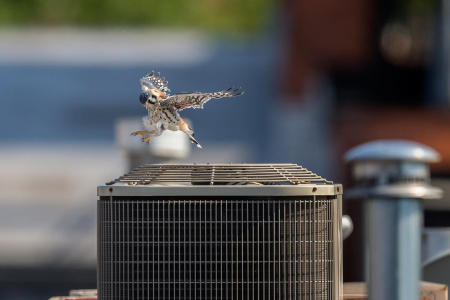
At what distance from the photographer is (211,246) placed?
15.4 ft

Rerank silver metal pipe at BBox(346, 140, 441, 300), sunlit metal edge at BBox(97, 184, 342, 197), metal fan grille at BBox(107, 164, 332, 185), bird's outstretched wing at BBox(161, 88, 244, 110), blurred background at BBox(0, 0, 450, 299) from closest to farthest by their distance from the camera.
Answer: sunlit metal edge at BBox(97, 184, 342, 197)
metal fan grille at BBox(107, 164, 332, 185)
bird's outstretched wing at BBox(161, 88, 244, 110)
silver metal pipe at BBox(346, 140, 441, 300)
blurred background at BBox(0, 0, 450, 299)

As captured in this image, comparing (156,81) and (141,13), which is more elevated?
(141,13)

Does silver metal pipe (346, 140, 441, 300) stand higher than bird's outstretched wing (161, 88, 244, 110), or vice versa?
bird's outstretched wing (161, 88, 244, 110)

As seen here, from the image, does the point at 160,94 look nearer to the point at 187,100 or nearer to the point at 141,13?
the point at 187,100

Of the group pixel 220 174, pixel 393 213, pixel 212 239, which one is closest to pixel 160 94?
pixel 220 174

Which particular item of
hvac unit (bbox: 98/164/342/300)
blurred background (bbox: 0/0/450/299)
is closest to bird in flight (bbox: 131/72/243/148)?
hvac unit (bbox: 98/164/342/300)

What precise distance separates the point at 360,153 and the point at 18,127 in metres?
18.9

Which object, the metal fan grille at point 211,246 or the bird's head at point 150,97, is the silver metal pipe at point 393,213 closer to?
the metal fan grille at point 211,246

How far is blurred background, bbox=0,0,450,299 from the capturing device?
17562 mm

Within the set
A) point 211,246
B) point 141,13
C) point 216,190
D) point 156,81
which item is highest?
point 141,13

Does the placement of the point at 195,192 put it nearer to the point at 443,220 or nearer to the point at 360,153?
the point at 360,153

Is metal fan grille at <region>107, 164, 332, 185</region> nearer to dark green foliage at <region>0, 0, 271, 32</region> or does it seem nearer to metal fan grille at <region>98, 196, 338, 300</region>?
metal fan grille at <region>98, 196, 338, 300</region>

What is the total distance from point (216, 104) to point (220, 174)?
19280 millimetres

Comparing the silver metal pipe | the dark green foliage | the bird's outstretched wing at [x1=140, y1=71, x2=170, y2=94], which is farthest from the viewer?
the dark green foliage
